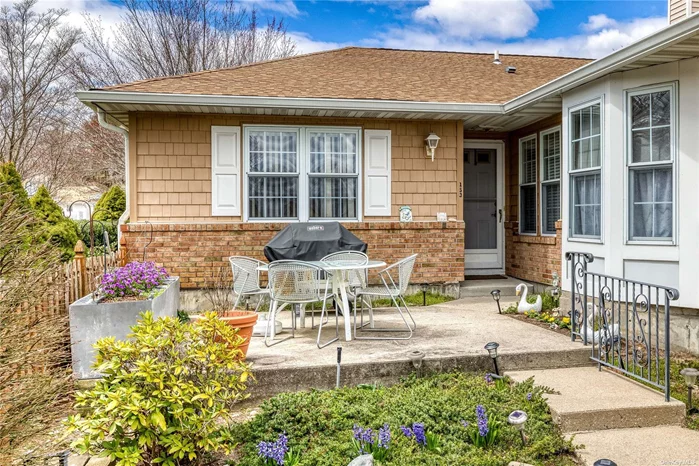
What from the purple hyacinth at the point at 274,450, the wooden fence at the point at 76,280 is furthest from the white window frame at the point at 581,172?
the wooden fence at the point at 76,280

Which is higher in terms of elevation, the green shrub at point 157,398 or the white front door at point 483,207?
the white front door at point 483,207

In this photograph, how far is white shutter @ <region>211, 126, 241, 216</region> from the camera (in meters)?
7.53

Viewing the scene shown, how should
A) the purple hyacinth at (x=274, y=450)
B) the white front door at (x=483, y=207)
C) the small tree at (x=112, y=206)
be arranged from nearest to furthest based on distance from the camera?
the purple hyacinth at (x=274, y=450), the white front door at (x=483, y=207), the small tree at (x=112, y=206)

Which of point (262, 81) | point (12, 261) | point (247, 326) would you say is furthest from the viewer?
Result: point (262, 81)

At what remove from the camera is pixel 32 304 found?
271cm

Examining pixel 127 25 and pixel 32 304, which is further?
pixel 127 25

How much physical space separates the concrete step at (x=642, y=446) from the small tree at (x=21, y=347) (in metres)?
3.04

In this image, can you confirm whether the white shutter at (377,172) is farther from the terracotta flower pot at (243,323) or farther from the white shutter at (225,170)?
the terracotta flower pot at (243,323)

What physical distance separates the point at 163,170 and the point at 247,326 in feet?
13.1

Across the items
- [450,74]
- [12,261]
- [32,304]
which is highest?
[450,74]

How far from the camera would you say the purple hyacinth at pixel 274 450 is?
2859mm

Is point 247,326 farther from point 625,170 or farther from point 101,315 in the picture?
point 625,170

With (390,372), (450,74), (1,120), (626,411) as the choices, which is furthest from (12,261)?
(1,120)

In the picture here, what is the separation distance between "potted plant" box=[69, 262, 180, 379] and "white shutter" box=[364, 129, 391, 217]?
3917 mm
